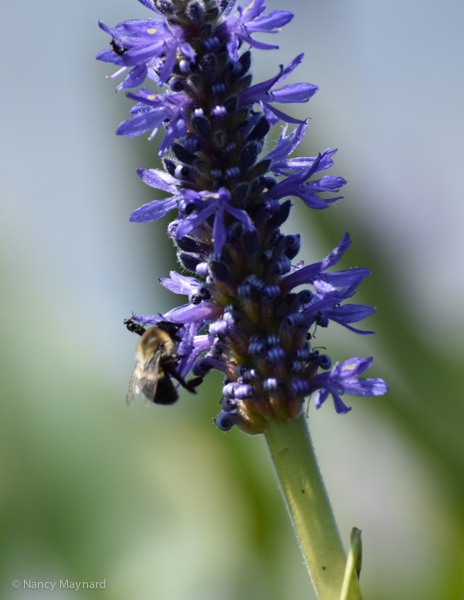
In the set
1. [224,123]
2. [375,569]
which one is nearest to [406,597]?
[375,569]

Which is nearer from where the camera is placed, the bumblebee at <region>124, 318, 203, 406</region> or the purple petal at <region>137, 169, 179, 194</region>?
the purple petal at <region>137, 169, 179, 194</region>

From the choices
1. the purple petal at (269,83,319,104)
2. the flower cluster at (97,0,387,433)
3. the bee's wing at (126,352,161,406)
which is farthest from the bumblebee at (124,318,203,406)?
the purple petal at (269,83,319,104)

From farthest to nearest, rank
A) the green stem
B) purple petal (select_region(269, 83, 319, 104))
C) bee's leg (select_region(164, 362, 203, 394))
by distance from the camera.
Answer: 1. bee's leg (select_region(164, 362, 203, 394))
2. purple petal (select_region(269, 83, 319, 104))
3. the green stem

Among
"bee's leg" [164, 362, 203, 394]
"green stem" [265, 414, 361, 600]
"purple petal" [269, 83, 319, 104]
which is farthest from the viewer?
"bee's leg" [164, 362, 203, 394]

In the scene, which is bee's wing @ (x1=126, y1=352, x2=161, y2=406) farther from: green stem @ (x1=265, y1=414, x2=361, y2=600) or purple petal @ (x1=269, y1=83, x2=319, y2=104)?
purple petal @ (x1=269, y1=83, x2=319, y2=104)

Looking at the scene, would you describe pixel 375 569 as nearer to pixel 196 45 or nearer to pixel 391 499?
pixel 391 499

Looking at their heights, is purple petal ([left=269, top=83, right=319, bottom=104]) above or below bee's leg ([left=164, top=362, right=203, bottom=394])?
above
